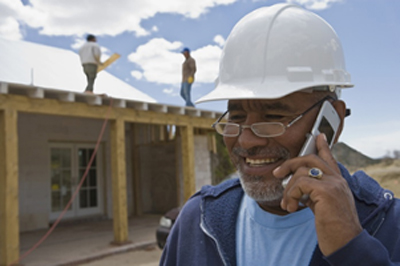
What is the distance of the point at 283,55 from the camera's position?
52.9 inches

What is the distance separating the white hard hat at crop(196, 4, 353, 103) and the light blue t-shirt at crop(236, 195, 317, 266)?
0.42 meters

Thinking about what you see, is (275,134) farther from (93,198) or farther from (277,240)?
(93,198)

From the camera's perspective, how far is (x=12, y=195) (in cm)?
610

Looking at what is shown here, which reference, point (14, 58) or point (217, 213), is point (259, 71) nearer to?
point (217, 213)

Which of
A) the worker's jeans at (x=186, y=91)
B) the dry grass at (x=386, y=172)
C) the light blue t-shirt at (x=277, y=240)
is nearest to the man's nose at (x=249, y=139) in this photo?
the light blue t-shirt at (x=277, y=240)

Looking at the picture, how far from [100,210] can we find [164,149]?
2.83 m

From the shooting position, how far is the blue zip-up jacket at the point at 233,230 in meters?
0.98

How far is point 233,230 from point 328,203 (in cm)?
51

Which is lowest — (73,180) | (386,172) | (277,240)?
(386,172)

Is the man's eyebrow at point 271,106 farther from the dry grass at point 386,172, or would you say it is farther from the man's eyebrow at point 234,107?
the dry grass at point 386,172

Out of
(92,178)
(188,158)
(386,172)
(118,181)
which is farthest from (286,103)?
(386,172)

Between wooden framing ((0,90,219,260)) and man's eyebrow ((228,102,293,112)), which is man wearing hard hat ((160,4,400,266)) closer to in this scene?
man's eyebrow ((228,102,293,112))

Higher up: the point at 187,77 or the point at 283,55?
the point at 187,77

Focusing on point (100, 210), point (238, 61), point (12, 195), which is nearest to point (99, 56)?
point (12, 195)
